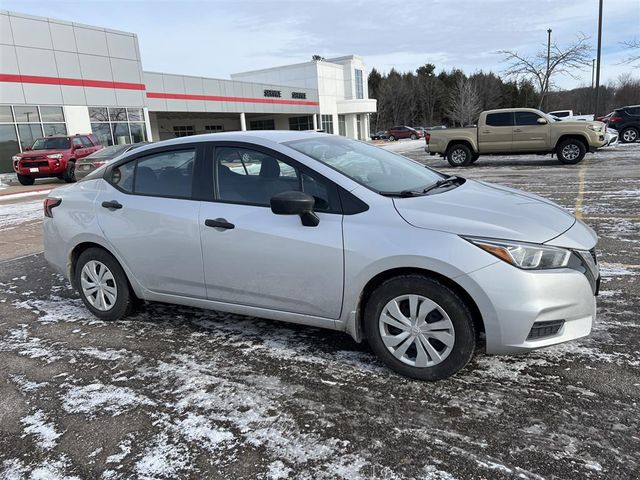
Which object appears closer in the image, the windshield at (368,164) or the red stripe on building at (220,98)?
the windshield at (368,164)

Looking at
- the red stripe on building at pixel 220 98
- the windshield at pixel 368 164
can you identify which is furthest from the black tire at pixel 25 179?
the windshield at pixel 368 164

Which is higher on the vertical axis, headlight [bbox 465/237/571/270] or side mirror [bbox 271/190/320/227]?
side mirror [bbox 271/190/320/227]

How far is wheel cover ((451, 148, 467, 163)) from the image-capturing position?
54.5 feet

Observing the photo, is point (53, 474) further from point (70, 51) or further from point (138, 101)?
point (138, 101)

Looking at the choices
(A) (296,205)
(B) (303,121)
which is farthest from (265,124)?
(A) (296,205)

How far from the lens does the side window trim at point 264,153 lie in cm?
322

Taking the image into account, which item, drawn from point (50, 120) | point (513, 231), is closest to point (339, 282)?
point (513, 231)

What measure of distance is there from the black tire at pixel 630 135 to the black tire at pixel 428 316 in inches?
993

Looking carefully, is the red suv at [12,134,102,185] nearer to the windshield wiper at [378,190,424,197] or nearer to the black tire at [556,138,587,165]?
the black tire at [556,138,587,165]

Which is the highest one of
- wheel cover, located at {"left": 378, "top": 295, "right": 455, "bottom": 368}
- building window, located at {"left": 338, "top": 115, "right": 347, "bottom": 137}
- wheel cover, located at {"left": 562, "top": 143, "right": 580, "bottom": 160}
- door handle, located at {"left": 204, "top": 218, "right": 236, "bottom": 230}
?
building window, located at {"left": 338, "top": 115, "right": 347, "bottom": 137}

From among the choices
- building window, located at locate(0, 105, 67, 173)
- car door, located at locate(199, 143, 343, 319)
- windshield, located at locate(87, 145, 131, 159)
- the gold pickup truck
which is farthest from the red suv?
car door, located at locate(199, 143, 343, 319)

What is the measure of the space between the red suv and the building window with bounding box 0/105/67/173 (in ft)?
14.2

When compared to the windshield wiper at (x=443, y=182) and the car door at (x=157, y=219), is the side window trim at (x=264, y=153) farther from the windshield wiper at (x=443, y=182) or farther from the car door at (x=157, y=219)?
the windshield wiper at (x=443, y=182)

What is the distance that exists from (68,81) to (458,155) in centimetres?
2022
